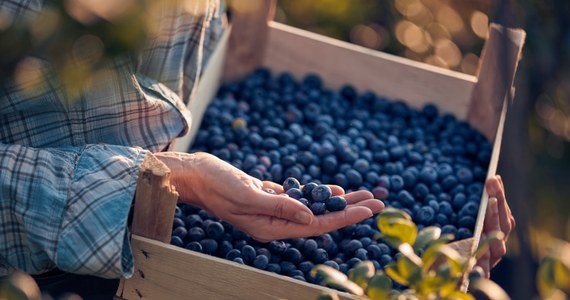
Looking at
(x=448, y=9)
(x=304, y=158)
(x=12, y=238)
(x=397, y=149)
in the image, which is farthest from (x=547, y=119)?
(x=12, y=238)

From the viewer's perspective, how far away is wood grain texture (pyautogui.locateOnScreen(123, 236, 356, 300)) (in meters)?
1.52

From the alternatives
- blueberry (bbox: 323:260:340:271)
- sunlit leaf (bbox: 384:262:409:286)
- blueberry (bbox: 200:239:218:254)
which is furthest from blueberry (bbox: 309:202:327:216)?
sunlit leaf (bbox: 384:262:409:286)

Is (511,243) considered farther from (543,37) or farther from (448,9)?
(543,37)

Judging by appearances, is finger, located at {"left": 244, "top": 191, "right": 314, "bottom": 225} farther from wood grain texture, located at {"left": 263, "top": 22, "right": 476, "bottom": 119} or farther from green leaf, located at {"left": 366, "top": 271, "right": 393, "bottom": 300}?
wood grain texture, located at {"left": 263, "top": 22, "right": 476, "bottom": 119}

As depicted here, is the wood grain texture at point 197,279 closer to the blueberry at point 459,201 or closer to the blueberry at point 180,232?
the blueberry at point 180,232

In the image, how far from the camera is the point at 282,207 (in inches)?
63.8

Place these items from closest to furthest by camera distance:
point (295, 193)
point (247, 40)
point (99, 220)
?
point (99, 220), point (295, 193), point (247, 40)

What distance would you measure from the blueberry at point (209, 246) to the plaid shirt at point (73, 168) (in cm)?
27

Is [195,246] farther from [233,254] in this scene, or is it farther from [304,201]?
[304,201]

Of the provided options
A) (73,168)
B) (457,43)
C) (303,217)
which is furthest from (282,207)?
(457,43)

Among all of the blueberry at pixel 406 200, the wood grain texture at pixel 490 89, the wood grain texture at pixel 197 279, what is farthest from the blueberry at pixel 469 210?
the wood grain texture at pixel 197 279

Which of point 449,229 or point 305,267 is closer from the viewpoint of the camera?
point 305,267

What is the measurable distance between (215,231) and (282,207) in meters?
0.27

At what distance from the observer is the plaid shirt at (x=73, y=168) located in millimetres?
1490
